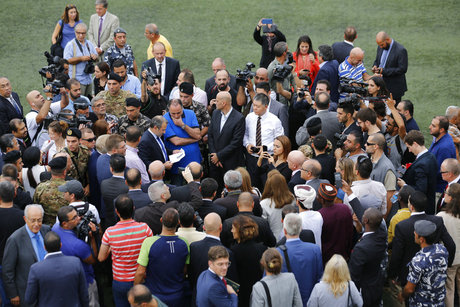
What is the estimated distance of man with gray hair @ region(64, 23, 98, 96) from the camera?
393 inches

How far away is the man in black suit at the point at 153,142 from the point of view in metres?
7.28

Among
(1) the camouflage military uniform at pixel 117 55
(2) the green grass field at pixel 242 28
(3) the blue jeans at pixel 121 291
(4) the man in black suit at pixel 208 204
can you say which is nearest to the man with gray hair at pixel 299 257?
(4) the man in black suit at pixel 208 204

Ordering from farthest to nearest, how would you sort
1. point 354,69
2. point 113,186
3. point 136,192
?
1. point 354,69
2. point 113,186
3. point 136,192

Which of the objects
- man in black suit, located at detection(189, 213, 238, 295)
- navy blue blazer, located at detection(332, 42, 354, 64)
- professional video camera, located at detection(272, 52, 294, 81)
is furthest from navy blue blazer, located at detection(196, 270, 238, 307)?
navy blue blazer, located at detection(332, 42, 354, 64)

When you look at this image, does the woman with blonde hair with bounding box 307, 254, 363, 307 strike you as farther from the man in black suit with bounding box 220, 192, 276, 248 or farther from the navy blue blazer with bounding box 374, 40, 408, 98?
the navy blue blazer with bounding box 374, 40, 408, 98

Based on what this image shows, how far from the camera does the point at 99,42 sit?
1093 centimetres

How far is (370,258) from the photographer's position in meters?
5.41

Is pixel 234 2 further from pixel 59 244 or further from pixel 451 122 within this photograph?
pixel 59 244

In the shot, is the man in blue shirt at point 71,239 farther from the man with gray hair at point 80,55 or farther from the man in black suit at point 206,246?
the man with gray hair at point 80,55

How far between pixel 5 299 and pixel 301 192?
2.84 m

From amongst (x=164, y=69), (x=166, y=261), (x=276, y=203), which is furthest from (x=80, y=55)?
(x=166, y=261)

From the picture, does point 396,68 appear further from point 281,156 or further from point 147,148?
point 147,148

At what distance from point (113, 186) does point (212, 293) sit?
1.97 m

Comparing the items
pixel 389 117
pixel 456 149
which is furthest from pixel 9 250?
pixel 456 149
